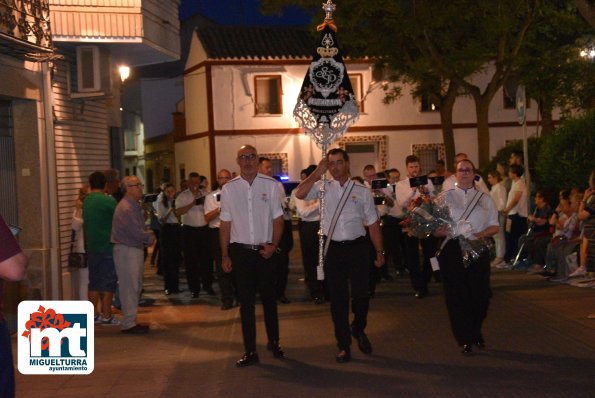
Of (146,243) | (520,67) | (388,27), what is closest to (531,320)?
(146,243)

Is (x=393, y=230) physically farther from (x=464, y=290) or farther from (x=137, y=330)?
(x=464, y=290)

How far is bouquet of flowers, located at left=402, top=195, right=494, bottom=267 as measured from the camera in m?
9.93

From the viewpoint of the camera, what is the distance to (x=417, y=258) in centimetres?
1488

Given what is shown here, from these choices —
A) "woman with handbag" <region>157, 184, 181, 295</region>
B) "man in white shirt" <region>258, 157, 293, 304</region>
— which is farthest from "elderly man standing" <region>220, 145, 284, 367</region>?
"woman with handbag" <region>157, 184, 181, 295</region>

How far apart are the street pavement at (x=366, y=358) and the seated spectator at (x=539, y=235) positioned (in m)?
3.10

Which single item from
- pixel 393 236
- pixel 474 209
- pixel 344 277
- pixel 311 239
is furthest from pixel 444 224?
pixel 393 236

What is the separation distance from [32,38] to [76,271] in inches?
150

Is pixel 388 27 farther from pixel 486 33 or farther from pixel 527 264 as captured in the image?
pixel 527 264

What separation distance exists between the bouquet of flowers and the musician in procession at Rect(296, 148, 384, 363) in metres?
0.50

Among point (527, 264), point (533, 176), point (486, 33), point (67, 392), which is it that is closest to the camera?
point (67, 392)

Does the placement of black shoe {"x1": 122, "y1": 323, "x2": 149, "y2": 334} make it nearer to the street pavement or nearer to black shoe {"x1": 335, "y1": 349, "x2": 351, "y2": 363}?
the street pavement

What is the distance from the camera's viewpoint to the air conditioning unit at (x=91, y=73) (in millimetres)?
15734

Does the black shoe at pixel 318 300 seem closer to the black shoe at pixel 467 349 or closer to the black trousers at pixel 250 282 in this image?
the black trousers at pixel 250 282

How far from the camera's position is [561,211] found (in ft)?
54.6
